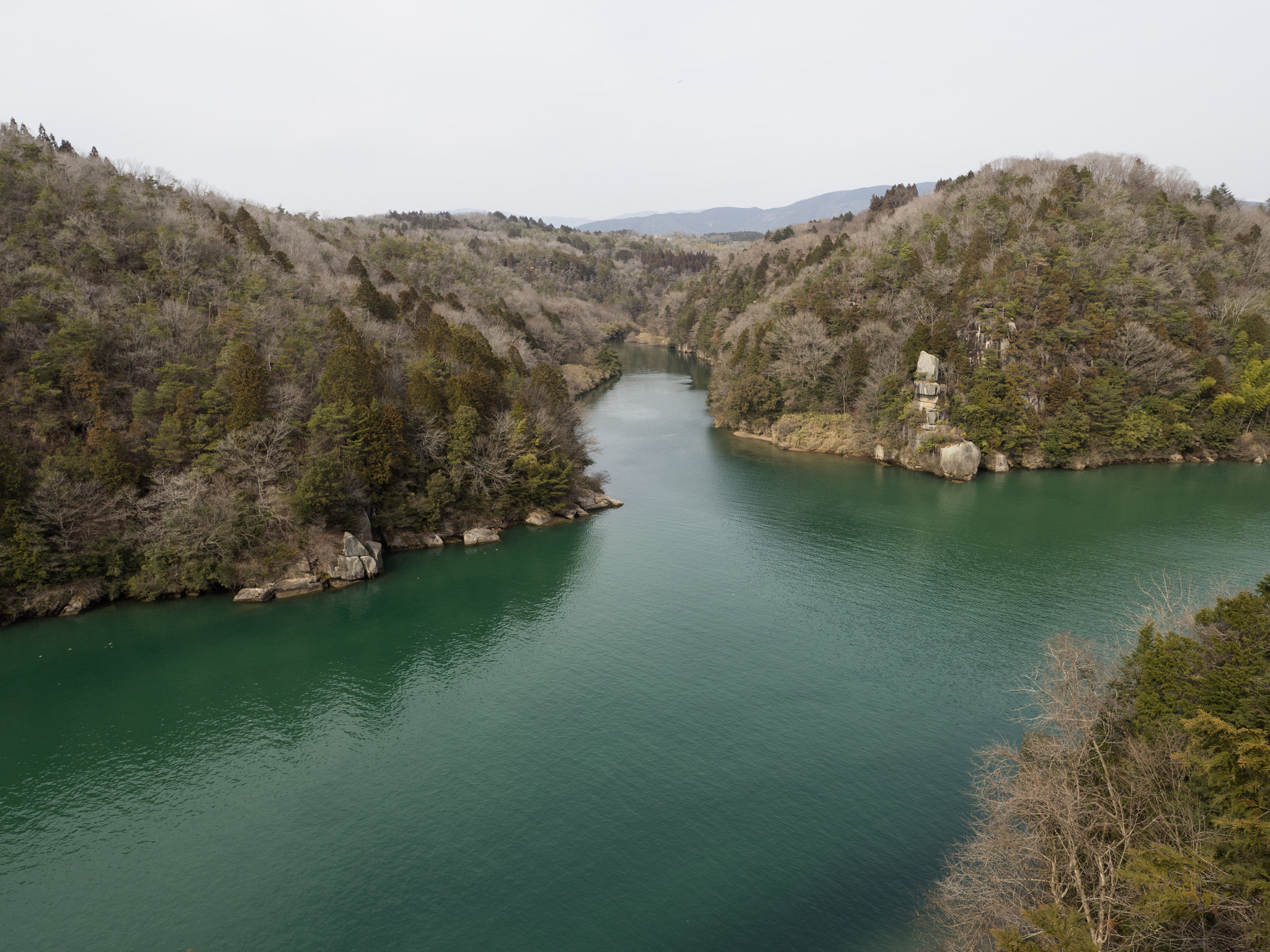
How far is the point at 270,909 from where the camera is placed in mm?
15148

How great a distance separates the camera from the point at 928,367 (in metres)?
52.1

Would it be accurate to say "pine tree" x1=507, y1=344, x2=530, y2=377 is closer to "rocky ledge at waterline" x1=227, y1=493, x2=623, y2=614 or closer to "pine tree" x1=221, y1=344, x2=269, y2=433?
"rocky ledge at waterline" x1=227, y1=493, x2=623, y2=614

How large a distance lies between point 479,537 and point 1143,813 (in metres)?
33.1

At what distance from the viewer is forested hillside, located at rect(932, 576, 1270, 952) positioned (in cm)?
1021

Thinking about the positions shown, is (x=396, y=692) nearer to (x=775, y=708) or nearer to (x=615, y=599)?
(x=615, y=599)

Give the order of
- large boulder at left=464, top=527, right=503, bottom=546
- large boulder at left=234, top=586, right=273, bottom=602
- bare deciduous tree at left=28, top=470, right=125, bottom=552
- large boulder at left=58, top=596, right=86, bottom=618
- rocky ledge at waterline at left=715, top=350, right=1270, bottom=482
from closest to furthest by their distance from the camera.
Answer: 1. bare deciduous tree at left=28, top=470, right=125, bottom=552
2. large boulder at left=58, top=596, right=86, bottom=618
3. large boulder at left=234, top=586, right=273, bottom=602
4. large boulder at left=464, top=527, right=503, bottom=546
5. rocky ledge at waterline at left=715, top=350, right=1270, bottom=482

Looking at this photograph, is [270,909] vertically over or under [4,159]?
under

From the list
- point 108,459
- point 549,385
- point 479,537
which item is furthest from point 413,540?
point 549,385

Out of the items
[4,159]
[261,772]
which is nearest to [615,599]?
[261,772]

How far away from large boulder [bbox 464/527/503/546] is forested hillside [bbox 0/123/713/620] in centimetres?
101

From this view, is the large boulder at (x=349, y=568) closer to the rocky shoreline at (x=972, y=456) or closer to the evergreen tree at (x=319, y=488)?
the evergreen tree at (x=319, y=488)

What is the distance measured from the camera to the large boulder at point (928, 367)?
52.0 metres

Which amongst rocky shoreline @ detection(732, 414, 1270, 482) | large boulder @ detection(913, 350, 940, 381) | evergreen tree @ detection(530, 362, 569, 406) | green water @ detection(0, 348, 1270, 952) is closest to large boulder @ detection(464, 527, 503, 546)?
green water @ detection(0, 348, 1270, 952)

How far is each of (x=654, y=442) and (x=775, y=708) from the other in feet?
141
